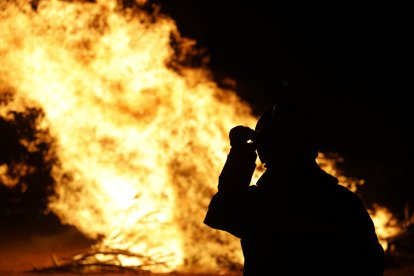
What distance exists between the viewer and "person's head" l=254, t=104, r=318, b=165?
6.30 ft

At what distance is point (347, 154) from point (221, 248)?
4.06m

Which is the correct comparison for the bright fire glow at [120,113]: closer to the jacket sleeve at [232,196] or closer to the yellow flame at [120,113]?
the yellow flame at [120,113]

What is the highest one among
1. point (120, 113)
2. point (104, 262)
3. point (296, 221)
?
point (120, 113)

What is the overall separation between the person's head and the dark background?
22.1 feet

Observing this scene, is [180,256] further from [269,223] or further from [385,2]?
[385,2]

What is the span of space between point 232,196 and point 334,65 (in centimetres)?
801

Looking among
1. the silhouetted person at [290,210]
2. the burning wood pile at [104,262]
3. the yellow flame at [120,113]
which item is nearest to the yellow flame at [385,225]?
the yellow flame at [120,113]

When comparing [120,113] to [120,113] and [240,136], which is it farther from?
[240,136]

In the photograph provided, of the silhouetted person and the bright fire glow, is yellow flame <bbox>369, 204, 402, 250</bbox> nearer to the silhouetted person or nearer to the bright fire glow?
the bright fire glow

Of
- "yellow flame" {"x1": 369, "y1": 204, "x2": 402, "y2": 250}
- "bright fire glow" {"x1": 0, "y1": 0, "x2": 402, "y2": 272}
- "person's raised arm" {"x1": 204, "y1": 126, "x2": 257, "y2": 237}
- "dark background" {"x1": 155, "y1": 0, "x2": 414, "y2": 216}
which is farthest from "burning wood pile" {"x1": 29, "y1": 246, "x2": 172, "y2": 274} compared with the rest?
"person's raised arm" {"x1": 204, "y1": 126, "x2": 257, "y2": 237}

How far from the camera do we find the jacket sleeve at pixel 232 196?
1938mm

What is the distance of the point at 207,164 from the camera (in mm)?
7113

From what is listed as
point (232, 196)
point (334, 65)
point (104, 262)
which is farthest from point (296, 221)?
point (334, 65)

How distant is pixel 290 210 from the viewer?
1891 mm
